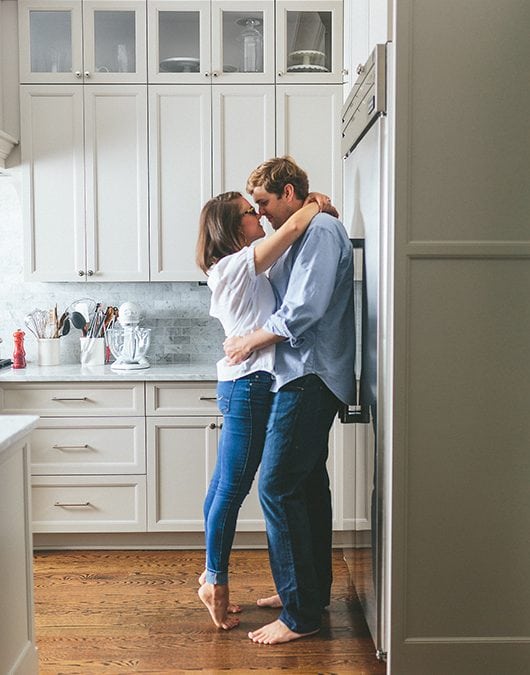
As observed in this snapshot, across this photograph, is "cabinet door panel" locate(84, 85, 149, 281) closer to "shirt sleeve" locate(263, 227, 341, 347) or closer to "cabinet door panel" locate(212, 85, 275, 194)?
"cabinet door panel" locate(212, 85, 275, 194)

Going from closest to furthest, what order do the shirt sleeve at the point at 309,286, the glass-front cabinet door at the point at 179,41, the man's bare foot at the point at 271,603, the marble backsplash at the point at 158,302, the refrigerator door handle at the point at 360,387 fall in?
the shirt sleeve at the point at 309,286, the refrigerator door handle at the point at 360,387, the man's bare foot at the point at 271,603, the glass-front cabinet door at the point at 179,41, the marble backsplash at the point at 158,302

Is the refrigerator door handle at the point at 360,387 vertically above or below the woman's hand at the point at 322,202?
below

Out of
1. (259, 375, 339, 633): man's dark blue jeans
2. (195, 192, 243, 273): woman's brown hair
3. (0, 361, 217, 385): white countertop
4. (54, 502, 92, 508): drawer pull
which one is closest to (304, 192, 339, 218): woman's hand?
(195, 192, 243, 273): woman's brown hair

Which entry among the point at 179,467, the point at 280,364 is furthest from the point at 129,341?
the point at 280,364

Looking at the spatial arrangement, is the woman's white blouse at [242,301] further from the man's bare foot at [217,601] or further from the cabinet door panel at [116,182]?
the cabinet door panel at [116,182]

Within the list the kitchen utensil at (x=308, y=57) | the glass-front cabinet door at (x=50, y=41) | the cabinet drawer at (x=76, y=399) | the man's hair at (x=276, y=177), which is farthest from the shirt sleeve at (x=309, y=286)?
the glass-front cabinet door at (x=50, y=41)

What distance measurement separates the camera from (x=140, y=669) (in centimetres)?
260

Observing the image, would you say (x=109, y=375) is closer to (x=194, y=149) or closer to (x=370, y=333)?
(x=194, y=149)

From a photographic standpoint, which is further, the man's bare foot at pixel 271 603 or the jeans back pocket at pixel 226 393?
the man's bare foot at pixel 271 603

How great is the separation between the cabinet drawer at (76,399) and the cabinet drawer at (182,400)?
65mm

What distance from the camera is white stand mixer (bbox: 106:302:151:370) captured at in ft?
12.6

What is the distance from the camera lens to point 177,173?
380 cm

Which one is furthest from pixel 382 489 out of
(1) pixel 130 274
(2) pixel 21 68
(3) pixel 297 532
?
(2) pixel 21 68

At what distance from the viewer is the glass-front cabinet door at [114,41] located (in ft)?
12.3
